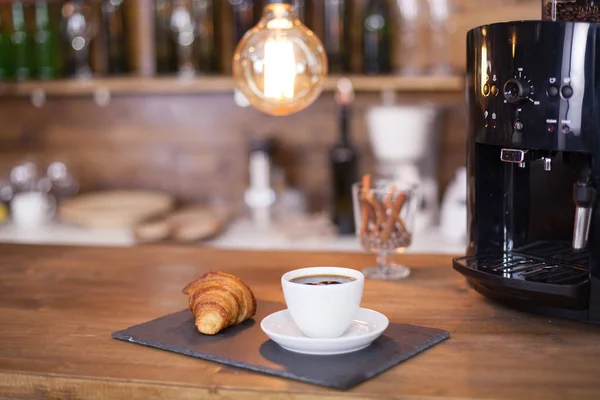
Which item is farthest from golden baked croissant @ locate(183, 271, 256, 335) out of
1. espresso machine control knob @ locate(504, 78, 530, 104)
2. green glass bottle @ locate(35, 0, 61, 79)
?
green glass bottle @ locate(35, 0, 61, 79)

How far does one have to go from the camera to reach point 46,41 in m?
2.83

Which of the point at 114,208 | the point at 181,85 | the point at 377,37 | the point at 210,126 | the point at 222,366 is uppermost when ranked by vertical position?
the point at 377,37

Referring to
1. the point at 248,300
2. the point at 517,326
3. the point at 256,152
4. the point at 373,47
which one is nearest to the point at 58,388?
the point at 248,300

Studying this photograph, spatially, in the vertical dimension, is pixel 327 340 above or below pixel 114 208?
above

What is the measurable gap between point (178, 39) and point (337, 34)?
0.51m

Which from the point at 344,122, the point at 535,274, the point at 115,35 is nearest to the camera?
the point at 535,274

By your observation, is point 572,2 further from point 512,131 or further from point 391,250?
point 391,250

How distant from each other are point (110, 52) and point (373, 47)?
0.87 metres

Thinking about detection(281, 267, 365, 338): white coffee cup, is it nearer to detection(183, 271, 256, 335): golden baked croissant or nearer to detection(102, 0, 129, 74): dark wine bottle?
detection(183, 271, 256, 335): golden baked croissant

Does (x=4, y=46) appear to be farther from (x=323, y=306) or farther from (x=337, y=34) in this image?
(x=323, y=306)

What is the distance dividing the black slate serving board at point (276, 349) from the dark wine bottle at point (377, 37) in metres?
1.66

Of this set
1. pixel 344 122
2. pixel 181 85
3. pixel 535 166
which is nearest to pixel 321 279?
pixel 535 166

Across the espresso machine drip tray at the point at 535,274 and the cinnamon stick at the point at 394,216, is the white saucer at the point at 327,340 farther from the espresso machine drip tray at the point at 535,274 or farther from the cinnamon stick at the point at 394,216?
the cinnamon stick at the point at 394,216

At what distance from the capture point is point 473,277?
43.8 inches
